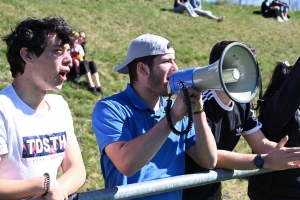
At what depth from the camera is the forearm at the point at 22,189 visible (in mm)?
1890

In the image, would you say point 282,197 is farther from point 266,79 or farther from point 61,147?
Result: point 266,79

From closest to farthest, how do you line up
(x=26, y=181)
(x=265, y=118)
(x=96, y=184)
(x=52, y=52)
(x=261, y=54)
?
(x=26, y=181) → (x=52, y=52) → (x=265, y=118) → (x=96, y=184) → (x=261, y=54)

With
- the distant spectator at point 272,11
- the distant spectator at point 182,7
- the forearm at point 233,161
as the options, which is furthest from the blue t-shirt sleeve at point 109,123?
the distant spectator at point 272,11

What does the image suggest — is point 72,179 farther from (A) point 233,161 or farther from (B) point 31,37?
(A) point 233,161

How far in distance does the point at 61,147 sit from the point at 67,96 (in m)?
5.53

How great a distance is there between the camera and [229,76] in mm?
2299

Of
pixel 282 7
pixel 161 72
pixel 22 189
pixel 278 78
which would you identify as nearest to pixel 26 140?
pixel 22 189

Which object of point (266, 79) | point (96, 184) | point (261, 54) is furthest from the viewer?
point (261, 54)

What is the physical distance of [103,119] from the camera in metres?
2.35

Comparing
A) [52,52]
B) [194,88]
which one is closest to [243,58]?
[194,88]

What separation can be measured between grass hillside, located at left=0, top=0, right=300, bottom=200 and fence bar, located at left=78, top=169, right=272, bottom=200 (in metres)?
2.89

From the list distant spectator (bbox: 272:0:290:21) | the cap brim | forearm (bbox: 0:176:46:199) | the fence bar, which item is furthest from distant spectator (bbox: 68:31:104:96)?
distant spectator (bbox: 272:0:290:21)

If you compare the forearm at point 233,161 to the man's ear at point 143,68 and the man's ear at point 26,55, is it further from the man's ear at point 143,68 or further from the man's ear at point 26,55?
the man's ear at point 26,55

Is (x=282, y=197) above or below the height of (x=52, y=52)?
below
